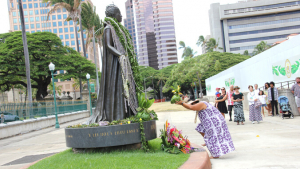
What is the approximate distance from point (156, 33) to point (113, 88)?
118 metres

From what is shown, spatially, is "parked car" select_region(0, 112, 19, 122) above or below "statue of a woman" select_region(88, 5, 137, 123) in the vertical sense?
below

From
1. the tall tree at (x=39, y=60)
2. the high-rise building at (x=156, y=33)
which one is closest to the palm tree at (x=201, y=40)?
the high-rise building at (x=156, y=33)

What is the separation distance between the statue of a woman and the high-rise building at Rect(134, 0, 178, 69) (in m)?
114

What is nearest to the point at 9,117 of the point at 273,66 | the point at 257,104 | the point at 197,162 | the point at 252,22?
the point at 257,104

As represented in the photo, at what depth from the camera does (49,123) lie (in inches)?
760

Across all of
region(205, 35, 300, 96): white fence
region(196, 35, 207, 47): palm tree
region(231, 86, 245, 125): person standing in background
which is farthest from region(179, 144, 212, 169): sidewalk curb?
region(196, 35, 207, 47): palm tree

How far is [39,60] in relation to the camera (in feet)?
107

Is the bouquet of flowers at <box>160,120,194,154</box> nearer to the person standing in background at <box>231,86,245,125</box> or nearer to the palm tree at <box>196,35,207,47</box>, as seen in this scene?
the person standing in background at <box>231,86,245,125</box>

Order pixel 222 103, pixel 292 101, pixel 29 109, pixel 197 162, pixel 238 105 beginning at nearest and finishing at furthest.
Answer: pixel 197 162
pixel 238 105
pixel 222 103
pixel 292 101
pixel 29 109

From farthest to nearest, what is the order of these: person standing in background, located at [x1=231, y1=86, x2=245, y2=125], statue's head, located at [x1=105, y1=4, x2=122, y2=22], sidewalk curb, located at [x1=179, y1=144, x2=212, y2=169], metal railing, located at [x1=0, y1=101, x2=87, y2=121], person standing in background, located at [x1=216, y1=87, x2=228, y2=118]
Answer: metal railing, located at [x1=0, y1=101, x2=87, y2=121]
person standing in background, located at [x1=216, y1=87, x2=228, y2=118]
person standing in background, located at [x1=231, y1=86, x2=245, y2=125]
statue's head, located at [x1=105, y1=4, x2=122, y2=22]
sidewalk curb, located at [x1=179, y1=144, x2=212, y2=169]

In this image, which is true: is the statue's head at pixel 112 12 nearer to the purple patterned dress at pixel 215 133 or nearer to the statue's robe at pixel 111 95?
the statue's robe at pixel 111 95

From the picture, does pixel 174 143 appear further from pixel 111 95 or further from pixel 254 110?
pixel 254 110

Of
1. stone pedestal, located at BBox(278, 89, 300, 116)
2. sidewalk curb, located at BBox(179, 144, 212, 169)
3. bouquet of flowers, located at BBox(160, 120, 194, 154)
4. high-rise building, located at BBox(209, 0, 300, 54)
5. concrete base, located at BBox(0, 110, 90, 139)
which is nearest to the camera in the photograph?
sidewalk curb, located at BBox(179, 144, 212, 169)

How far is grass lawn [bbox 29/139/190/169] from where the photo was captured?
3.91 metres
